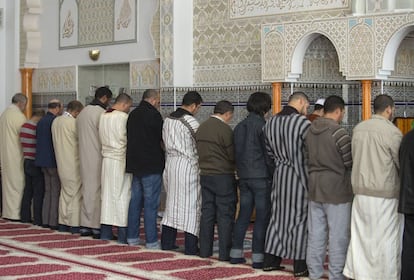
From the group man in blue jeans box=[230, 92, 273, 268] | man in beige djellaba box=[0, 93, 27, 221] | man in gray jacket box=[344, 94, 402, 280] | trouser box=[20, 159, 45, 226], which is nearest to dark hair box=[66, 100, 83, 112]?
trouser box=[20, 159, 45, 226]

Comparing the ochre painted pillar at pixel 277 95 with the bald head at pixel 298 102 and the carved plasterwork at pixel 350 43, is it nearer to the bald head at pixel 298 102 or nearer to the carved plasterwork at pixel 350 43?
the carved plasterwork at pixel 350 43

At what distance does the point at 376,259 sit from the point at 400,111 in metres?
2.42

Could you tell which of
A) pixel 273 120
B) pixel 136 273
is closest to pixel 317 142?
pixel 273 120

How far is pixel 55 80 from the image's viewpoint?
442 inches

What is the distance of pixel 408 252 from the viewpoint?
5.26 metres

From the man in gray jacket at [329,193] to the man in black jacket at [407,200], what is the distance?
44 centimetres

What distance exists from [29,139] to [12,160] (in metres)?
0.41

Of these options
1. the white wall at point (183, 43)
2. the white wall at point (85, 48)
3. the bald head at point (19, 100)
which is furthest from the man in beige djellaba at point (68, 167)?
the white wall at point (85, 48)

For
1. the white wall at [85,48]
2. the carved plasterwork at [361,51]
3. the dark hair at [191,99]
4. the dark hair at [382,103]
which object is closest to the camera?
the dark hair at [382,103]

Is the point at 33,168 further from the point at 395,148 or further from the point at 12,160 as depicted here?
the point at 395,148

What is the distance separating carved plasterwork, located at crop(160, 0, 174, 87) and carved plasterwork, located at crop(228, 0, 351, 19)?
0.75m

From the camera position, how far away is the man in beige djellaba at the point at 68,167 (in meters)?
7.91

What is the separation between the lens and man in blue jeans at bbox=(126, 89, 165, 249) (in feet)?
23.0

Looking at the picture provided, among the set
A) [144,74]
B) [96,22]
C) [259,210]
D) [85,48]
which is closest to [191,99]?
[259,210]
